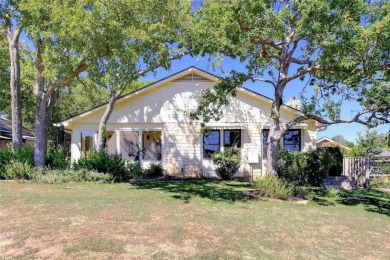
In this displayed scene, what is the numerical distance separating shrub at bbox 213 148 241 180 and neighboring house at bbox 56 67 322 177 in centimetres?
63

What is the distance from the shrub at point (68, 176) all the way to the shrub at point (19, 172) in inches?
13.2

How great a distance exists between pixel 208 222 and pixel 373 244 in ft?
11.4

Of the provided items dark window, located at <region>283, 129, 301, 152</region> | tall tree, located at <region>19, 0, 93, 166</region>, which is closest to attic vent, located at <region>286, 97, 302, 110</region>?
dark window, located at <region>283, 129, 301, 152</region>

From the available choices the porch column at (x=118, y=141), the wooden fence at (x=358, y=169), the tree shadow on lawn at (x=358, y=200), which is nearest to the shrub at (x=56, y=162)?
the porch column at (x=118, y=141)

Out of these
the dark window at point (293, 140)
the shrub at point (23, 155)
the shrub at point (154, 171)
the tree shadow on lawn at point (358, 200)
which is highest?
the dark window at point (293, 140)

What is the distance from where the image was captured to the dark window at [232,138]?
16.5 metres

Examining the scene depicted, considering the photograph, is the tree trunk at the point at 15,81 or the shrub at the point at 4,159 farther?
the tree trunk at the point at 15,81

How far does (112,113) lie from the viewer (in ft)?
54.6

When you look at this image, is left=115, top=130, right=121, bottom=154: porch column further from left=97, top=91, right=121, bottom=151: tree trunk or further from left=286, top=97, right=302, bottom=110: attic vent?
left=286, top=97, right=302, bottom=110: attic vent

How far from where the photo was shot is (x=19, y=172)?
1226 centimetres

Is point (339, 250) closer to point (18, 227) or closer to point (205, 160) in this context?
point (18, 227)

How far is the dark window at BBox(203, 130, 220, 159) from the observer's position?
16.6 metres

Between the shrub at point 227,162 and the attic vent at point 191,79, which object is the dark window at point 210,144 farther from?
the attic vent at point 191,79

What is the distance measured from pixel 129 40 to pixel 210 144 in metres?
7.66
